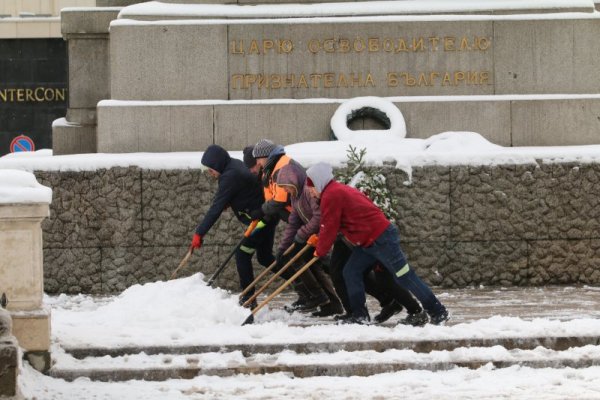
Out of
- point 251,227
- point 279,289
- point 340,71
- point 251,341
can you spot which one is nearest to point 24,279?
point 251,341

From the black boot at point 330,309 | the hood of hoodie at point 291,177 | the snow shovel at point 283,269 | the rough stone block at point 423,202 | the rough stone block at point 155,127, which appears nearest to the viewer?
the snow shovel at point 283,269

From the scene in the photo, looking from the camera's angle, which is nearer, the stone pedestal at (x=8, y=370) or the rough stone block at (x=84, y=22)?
the stone pedestal at (x=8, y=370)

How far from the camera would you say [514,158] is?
1664cm

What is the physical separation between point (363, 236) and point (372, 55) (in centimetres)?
562

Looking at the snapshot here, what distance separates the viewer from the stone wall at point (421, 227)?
16672 mm

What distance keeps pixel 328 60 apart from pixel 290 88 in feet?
1.96

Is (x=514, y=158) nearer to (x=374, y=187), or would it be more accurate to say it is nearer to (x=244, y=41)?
(x=374, y=187)

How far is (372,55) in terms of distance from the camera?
17.8 meters

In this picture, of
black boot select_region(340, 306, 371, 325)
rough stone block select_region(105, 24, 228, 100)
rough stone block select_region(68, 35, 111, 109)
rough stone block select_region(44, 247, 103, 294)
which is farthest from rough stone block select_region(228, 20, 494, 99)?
black boot select_region(340, 306, 371, 325)

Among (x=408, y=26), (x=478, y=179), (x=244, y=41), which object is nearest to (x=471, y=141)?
(x=478, y=179)

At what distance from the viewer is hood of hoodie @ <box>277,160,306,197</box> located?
13.5 metres

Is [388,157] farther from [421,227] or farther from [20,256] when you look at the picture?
[20,256]

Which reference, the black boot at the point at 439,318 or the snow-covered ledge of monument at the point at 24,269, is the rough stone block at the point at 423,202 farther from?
the snow-covered ledge of monument at the point at 24,269

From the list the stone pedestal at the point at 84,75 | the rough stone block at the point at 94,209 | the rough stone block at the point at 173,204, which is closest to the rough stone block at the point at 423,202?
the rough stone block at the point at 173,204
